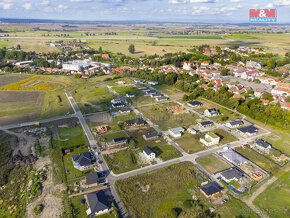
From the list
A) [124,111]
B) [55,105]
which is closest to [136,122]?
[124,111]

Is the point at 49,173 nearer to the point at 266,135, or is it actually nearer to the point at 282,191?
the point at 282,191

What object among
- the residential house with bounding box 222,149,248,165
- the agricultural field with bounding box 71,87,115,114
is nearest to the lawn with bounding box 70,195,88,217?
the residential house with bounding box 222,149,248,165

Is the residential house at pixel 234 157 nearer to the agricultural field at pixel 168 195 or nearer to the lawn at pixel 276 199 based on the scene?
the lawn at pixel 276 199

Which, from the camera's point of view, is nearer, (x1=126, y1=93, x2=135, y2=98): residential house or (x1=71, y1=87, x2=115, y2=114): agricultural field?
(x1=71, y1=87, x2=115, y2=114): agricultural field

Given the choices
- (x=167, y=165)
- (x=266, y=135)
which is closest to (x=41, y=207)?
(x=167, y=165)

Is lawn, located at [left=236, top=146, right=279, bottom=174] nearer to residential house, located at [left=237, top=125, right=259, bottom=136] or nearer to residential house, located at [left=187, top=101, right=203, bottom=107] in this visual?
residential house, located at [left=237, top=125, right=259, bottom=136]

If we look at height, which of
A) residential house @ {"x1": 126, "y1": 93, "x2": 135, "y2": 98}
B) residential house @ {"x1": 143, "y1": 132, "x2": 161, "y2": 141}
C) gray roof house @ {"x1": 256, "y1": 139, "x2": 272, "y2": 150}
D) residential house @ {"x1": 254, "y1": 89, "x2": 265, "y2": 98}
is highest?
residential house @ {"x1": 126, "y1": 93, "x2": 135, "y2": 98}

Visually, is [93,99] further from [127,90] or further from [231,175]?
[231,175]
